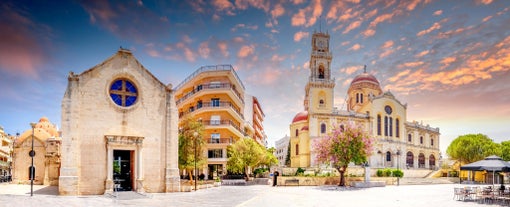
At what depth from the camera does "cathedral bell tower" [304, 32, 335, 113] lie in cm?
6600

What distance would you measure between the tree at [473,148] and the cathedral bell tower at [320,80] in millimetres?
22374

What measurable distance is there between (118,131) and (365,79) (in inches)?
2440

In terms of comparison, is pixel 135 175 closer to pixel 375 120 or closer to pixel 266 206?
pixel 266 206

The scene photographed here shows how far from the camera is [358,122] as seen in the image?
68188 millimetres

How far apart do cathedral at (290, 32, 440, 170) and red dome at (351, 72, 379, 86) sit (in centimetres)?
683

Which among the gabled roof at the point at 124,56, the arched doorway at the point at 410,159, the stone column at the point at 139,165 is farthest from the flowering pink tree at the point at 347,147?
the arched doorway at the point at 410,159

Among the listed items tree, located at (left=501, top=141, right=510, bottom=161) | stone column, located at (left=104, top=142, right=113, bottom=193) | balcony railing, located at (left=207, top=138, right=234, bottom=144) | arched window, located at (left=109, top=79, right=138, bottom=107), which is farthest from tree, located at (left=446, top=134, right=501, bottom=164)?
stone column, located at (left=104, top=142, right=113, bottom=193)

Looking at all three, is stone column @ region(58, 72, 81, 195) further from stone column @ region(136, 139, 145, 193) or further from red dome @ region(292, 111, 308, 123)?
red dome @ region(292, 111, 308, 123)

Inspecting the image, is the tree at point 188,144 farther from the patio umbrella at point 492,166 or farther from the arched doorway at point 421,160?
the arched doorway at point 421,160

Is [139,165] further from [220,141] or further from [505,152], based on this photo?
[505,152]

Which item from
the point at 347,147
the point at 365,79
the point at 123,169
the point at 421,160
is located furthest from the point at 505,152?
the point at 123,169

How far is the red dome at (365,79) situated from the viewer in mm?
79562

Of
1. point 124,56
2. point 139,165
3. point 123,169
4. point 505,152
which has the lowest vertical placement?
point 505,152

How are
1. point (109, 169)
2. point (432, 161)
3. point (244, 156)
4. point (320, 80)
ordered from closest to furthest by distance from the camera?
point (109, 169) → point (244, 156) → point (320, 80) → point (432, 161)
